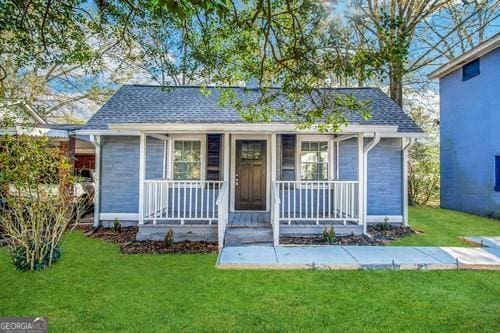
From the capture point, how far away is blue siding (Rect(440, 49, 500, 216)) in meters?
11.0

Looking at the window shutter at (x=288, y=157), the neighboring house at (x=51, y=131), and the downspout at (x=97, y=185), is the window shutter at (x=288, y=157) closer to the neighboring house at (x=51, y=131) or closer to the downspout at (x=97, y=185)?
the downspout at (x=97, y=185)

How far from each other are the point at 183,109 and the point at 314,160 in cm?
398

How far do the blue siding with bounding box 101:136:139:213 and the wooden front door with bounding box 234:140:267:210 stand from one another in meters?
2.88

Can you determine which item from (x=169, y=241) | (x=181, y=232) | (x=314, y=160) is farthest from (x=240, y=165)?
(x=169, y=241)

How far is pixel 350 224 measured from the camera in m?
7.54

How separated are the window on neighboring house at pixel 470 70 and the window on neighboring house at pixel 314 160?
7.33 m

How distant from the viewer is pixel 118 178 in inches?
358

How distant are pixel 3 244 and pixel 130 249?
279 cm

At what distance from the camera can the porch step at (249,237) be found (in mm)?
6980

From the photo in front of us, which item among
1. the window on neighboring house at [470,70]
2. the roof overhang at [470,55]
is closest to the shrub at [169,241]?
the roof overhang at [470,55]

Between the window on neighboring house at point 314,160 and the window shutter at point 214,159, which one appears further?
the window on neighboring house at point 314,160

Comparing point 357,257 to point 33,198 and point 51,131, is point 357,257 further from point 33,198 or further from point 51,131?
point 51,131

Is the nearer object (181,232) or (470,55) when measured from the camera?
(181,232)

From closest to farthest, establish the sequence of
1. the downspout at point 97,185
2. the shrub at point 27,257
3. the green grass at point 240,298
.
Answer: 1. the green grass at point 240,298
2. the shrub at point 27,257
3. the downspout at point 97,185
